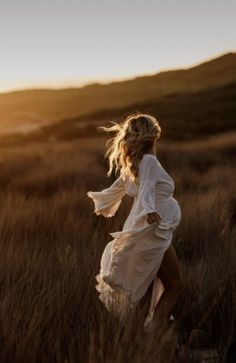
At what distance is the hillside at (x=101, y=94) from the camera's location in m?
88.4

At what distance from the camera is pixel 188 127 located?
35.9 meters

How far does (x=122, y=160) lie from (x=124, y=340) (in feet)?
5.27

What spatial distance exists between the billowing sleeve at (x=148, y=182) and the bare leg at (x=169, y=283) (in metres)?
0.36

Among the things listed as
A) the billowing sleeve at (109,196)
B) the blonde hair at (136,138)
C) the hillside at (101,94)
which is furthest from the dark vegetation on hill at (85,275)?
the hillside at (101,94)

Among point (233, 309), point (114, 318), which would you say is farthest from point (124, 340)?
point (233, 309)

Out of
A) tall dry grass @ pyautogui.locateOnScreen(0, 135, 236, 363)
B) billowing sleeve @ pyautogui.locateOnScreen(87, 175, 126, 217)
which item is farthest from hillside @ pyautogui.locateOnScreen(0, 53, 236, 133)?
billowing sleeve @ pyautogui.locateOnScreen(87, 175, 126, 217)

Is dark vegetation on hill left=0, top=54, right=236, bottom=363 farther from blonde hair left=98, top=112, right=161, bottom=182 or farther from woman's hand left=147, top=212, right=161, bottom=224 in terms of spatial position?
blonde hair left=98, top=112, right=161, bottom=182

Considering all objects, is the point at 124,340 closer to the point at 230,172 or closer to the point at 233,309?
the point at 233,309

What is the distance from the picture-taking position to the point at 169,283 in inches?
174

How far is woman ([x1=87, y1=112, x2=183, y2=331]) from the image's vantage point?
14.3 feet

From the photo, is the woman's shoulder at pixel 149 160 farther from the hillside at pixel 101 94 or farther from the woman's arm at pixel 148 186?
the hillside at pixel 101 94

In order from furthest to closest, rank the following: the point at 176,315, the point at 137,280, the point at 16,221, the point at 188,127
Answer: the point at 188,127 → the point at 16,221 → the point at 176,315 → the point at 137,280

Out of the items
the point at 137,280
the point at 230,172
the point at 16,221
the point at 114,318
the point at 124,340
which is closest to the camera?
the point at 124,340

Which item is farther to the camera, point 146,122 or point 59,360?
point 146,122
